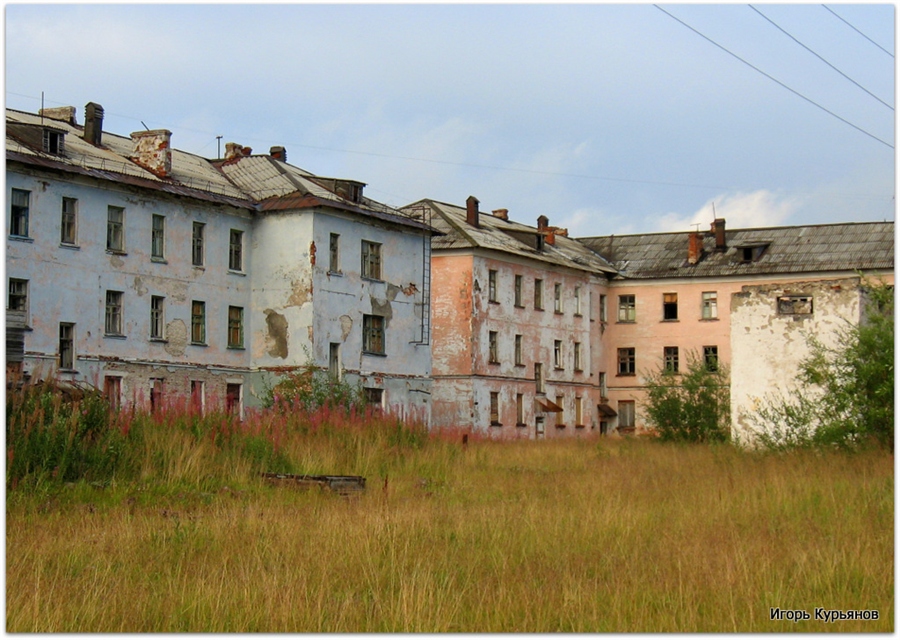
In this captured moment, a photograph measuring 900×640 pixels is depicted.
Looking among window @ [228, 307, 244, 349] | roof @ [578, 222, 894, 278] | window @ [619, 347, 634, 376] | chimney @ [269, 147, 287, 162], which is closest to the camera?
window @ [228, 307, 244, 349]

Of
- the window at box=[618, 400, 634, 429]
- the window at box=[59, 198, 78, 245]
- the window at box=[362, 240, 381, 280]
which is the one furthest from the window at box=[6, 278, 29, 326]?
the window at box=[618, 400, 634, 429]

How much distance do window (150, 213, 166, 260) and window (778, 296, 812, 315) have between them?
1845 centimetres

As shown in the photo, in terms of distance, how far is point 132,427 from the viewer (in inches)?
683

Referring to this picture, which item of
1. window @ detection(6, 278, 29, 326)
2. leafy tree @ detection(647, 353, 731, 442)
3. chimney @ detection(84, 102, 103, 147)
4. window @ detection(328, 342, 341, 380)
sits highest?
chimney @ detection(84, 102, 103, 147)

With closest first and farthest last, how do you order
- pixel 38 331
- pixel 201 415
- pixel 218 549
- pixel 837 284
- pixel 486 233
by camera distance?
pixel 218 549 < pixel 201 415 < pixel 837 284 < pixel 38 331 < pixel 486 233

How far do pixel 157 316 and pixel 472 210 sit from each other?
20.3 m

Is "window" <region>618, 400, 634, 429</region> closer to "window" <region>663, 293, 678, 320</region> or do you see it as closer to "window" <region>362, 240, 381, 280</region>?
"window" <region>663, 293, 678, 320</region>

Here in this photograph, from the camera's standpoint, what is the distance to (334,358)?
4028 cm

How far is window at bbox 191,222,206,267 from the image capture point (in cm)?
3822

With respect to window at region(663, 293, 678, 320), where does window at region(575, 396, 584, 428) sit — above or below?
below

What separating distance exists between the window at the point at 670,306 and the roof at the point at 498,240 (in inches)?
116

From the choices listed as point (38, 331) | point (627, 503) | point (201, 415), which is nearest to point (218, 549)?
point (627, 503)

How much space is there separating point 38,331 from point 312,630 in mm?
26360

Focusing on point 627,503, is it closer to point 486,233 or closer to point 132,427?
point 132,427
